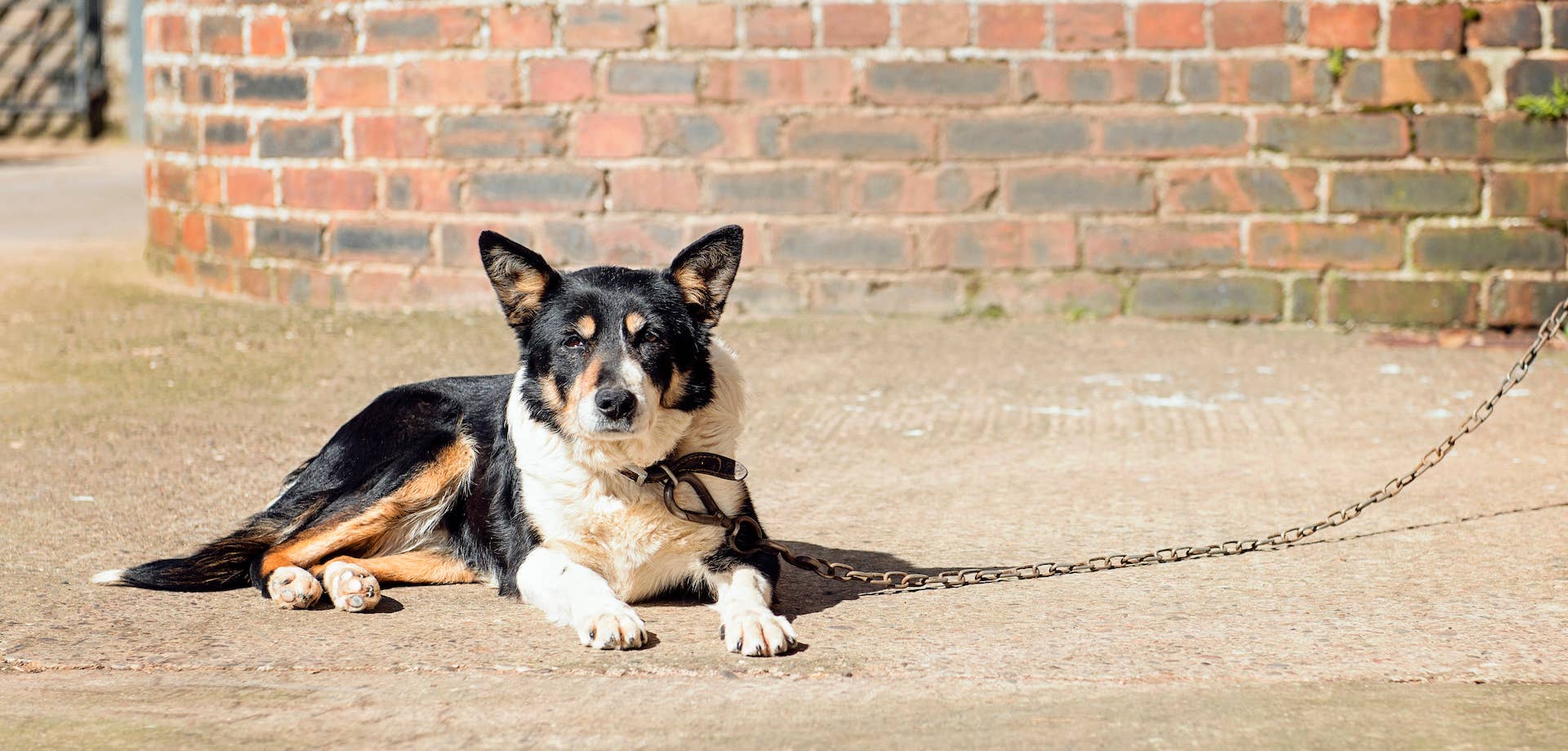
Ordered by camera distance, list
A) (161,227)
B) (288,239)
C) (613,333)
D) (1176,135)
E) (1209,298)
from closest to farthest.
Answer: (613,333), (1176,135), (1209,298), (288,239), (161,227)

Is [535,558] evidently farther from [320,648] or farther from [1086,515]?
[1086,515]

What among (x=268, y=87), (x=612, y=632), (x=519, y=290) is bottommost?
(x=612, y=632)

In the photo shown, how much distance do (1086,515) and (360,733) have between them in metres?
2.89

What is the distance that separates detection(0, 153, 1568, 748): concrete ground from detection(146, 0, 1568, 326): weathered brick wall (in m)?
0.38

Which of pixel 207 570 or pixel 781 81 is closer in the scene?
pixel 207 570

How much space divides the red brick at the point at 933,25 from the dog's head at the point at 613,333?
16.0ft

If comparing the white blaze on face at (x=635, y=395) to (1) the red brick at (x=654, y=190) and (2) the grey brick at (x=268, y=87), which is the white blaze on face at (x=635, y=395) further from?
(2) the grey brick at (x=268, y=87)

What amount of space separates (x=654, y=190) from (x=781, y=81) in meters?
0.91

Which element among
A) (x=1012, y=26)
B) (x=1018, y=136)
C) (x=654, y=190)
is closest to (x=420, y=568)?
(x=654, y=190)

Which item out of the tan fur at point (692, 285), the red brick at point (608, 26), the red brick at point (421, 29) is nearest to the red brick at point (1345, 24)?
the red brick at point (608, 26)

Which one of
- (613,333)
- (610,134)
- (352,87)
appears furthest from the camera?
(352,87)

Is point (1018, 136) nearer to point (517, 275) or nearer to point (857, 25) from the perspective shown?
point (857, 25)

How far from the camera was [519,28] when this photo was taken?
373 inches

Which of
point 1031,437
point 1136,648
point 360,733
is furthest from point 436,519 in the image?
point 1031,437
